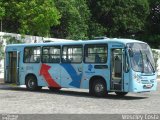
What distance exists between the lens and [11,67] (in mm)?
26359

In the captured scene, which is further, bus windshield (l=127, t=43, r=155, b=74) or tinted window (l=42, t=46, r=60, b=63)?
tinted window (l=42, t=46, r=60, b=63)

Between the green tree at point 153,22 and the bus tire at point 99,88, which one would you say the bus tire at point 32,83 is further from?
the green tree at point 153,22

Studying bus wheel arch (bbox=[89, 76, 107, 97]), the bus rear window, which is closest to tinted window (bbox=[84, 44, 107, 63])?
bus wheel arch (bbox=[89, 76, 107, 97])

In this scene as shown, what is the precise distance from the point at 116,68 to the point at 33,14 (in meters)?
16.6

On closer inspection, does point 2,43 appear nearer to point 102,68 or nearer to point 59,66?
point 59,66

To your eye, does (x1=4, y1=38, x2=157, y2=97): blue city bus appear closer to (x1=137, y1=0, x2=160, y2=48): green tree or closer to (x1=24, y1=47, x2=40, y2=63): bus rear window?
(x1=24, y1=47, x2=40, y2=63): bus rear window

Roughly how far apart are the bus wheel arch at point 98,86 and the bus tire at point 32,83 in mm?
4198

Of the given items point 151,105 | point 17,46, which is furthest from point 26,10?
point 151,105

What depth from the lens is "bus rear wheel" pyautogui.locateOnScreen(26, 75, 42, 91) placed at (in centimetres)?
2454

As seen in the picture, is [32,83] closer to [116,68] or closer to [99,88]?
[99,88]

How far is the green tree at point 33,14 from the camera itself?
35.0m

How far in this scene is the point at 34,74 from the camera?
2447cm

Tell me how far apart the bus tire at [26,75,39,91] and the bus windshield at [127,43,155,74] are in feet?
21.5

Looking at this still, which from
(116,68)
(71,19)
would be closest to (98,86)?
(116,68)
